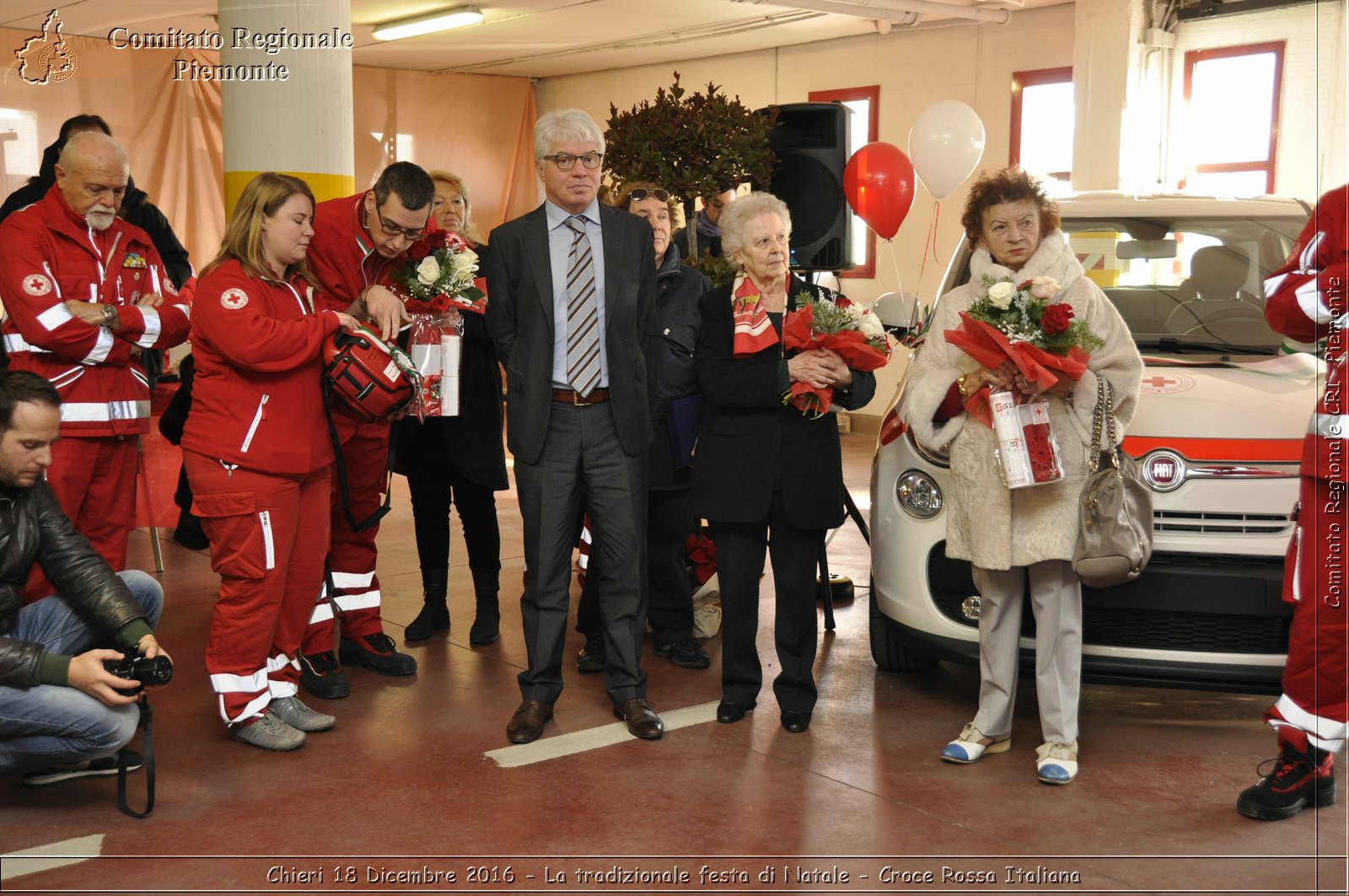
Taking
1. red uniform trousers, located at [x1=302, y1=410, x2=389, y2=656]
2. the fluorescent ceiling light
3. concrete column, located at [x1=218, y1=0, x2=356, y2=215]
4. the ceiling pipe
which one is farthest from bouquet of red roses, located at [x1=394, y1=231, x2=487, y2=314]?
the fluorescent ceiling light

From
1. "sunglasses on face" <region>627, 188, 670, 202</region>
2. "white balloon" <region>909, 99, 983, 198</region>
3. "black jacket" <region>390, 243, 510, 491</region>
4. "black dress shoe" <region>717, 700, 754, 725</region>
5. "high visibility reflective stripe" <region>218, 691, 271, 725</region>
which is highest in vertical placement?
"white balloon" <region>909, 99, 983, 198</region>

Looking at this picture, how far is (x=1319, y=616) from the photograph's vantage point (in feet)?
10.9

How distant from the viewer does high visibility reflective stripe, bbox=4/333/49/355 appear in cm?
417

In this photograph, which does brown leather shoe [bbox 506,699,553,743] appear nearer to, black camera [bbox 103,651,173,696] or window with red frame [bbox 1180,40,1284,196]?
black camera [bbox 103,651,173,696]

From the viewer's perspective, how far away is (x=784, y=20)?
11.5 metres

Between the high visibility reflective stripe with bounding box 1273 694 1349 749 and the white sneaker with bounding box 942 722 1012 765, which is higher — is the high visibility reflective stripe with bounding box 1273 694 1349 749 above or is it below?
above

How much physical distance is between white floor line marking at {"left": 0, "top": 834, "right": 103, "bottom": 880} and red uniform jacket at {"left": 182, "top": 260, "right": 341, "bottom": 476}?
1.14 m

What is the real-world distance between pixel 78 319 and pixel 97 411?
0.34m

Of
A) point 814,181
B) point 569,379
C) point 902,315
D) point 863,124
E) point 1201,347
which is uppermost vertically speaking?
point 863,124

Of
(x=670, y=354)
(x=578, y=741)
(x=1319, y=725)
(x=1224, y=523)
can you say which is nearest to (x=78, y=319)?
(x=670, y=354)

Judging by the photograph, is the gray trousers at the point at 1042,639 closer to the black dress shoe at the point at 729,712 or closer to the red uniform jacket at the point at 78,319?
the black dress shoe at the point at 729,712

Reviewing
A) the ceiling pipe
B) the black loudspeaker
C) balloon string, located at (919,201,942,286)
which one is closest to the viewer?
the black loudspeaker

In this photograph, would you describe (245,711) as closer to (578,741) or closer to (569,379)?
(578,741)

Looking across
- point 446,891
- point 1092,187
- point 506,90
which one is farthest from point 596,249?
point 506,90
